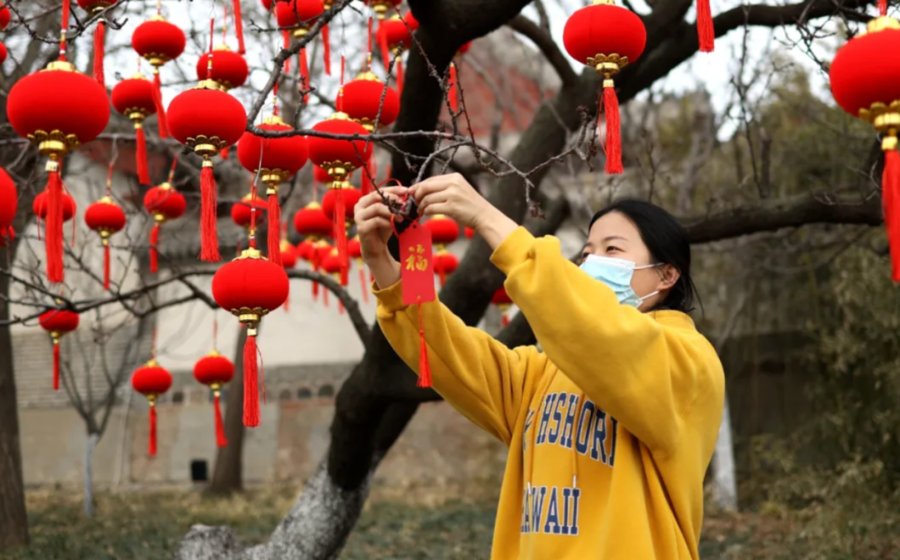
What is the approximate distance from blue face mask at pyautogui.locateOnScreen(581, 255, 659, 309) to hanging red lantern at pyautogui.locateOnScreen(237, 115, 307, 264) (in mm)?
902

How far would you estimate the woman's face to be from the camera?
7.08 ft

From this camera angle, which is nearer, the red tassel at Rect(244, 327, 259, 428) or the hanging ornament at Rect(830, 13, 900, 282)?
the hanging ornament at Rect(830, 13, 900, 282)

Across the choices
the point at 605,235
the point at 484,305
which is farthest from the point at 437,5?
the point at 484,305

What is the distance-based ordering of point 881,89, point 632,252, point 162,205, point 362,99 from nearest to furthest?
point 881,89
point 632,252
point 362,99
point 162,205

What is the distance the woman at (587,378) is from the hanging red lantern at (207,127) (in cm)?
46

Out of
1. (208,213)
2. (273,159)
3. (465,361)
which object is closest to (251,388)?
(208,213)

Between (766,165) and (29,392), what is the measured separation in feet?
34.0

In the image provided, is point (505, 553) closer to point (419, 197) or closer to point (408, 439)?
point (419, 197)

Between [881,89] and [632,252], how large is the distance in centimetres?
63

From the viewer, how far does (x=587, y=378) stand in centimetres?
181

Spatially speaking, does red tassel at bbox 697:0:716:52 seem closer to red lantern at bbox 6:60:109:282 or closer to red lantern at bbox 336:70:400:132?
red lantern at bbox 336:70:400:132

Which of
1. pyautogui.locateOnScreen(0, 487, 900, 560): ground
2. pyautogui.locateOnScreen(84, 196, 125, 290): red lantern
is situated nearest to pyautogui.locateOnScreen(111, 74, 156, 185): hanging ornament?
pyautogui.locateOnScreen(84, 196, 125, 290): red lantern

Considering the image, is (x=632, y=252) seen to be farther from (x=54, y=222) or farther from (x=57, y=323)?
(x=57, y=323)

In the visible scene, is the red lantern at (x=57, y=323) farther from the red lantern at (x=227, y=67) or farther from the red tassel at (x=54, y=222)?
the red tassel at (x=54, y=222)
